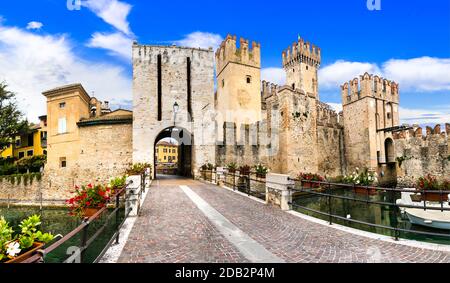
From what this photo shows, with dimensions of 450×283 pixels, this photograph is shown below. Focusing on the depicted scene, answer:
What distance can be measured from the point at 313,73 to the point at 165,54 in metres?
37.7

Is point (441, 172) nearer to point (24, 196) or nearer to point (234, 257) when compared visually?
point (234, 257)

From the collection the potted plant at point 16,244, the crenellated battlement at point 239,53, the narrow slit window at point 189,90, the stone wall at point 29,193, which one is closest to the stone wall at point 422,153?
the crenellated battlement at point 239,53

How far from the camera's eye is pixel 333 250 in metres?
3.98

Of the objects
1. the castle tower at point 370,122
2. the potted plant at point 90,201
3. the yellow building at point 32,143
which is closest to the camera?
the potted plant at point 90,201

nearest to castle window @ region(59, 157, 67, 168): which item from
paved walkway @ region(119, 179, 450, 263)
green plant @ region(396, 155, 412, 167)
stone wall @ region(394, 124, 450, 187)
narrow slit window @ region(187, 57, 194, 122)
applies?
narrow slit window @ region(187, 57, 194, 122)

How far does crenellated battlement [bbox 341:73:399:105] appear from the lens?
91.7ft

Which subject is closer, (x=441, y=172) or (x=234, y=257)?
(x=234, y=257)

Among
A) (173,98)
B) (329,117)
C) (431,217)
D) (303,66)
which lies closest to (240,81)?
(173,98)

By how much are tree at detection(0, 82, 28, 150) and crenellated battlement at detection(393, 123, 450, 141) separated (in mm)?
44037

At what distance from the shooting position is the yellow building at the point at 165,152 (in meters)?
65.9

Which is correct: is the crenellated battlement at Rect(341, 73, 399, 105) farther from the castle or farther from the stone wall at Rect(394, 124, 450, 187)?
the stone wall at Rect(394, 124, 450, 187)

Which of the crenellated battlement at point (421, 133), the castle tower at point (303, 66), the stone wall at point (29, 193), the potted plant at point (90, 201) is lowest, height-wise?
the stone wall at point (29, 193)

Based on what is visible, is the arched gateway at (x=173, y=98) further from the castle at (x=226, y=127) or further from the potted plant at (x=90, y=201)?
the potted plant at (x=90, y=201)

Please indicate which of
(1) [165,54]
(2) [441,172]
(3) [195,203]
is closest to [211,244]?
(3) [195,203]
